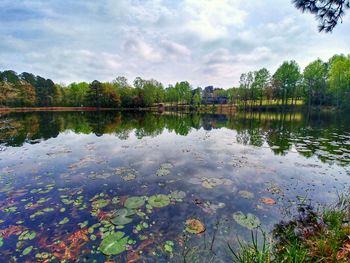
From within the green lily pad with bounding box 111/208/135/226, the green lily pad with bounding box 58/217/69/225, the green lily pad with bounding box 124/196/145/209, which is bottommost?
the green lily pad with bounding box 124/196/145/209

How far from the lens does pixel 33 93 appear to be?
62594 millimetres

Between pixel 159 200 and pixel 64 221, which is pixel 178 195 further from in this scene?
pixel 64 221

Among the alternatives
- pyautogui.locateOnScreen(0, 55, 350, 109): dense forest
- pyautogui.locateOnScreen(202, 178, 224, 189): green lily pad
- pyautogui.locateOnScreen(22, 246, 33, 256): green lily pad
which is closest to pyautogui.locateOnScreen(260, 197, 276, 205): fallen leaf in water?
pyautogui.locateOnScreen(202, 178, 224, 189): green lily pad

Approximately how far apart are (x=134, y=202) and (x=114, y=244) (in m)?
1.82

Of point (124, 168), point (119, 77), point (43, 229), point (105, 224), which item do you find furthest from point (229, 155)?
point (119, 77)

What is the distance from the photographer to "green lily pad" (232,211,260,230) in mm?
4871

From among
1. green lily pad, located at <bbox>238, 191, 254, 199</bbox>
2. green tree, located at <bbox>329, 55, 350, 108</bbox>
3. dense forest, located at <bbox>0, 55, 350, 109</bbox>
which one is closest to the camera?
green lily pad, located at <bbox>238, 191, 254, 199</bbox>

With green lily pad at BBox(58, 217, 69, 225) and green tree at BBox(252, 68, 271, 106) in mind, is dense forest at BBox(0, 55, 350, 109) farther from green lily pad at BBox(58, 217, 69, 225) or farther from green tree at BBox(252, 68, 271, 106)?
green lily pad at BBox(58, 217, 69, 225)

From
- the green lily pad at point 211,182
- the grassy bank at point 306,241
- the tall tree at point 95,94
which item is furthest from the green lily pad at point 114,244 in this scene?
the tall tree at point 95,94

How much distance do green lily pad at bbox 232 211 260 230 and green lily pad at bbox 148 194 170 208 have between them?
6.84 feet

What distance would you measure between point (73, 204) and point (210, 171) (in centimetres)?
574

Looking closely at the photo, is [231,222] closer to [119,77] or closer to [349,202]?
[349,202]

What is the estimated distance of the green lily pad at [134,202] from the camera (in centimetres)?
568

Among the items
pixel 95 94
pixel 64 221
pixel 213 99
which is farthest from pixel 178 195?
pixel 213 99
